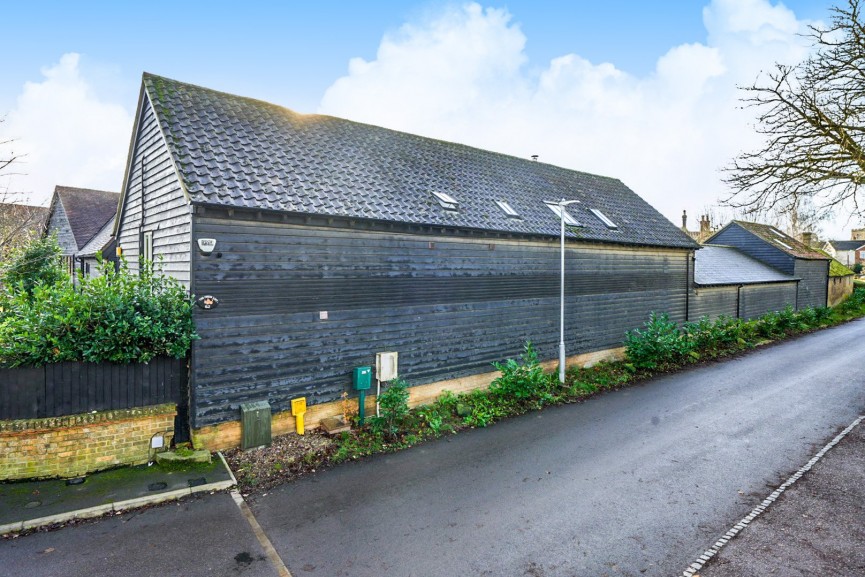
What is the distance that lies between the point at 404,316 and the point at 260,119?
6.14 m

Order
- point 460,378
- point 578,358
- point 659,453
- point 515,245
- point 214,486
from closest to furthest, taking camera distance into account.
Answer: point 214,486 → point 659,453 → point 460,378 → point 515,245 → point 578,358

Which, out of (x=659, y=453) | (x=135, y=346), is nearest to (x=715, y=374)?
(x=659, y=453)

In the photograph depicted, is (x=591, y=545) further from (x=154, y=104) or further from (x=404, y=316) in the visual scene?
(x=154, y=104)

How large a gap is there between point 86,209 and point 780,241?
4598 cm

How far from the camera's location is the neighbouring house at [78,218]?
22875mm

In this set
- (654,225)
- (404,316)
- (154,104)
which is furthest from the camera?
(654,225)

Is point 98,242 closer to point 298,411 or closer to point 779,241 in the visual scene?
point 298,411

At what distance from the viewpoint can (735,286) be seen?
2345cm

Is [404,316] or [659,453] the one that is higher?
[404,316]

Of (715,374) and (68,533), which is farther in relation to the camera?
(715,374)

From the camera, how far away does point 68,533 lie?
234 inches

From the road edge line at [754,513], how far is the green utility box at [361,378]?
642cm

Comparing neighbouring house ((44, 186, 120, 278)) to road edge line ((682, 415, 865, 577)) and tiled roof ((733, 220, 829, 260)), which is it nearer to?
road edge line ((682, 415, 865, 577))

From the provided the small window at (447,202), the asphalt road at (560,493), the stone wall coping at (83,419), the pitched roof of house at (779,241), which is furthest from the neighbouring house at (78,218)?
the pitched roof of house at (779,241)
